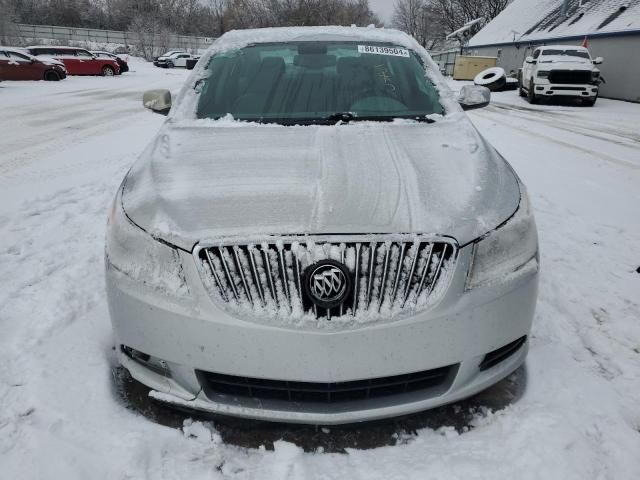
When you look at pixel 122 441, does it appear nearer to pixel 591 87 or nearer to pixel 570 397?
pixel 570 397

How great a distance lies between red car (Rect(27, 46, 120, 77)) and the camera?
2762 cm

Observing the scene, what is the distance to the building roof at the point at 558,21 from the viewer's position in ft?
70.5

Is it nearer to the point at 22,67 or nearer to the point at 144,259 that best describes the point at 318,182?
the point at 144,259

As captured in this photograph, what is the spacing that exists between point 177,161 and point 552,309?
223cm

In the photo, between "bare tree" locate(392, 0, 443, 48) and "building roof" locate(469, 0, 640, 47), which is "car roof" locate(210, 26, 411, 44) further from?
"bare tree" locate(392, 0, 443, 48)

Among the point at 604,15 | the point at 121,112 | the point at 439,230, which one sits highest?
the point at 604,15

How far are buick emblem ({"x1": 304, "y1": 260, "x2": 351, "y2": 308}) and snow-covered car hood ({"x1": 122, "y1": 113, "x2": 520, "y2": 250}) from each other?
0.42ft

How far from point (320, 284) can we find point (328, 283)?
1.0 inches

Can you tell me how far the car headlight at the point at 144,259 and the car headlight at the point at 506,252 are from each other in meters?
1.01

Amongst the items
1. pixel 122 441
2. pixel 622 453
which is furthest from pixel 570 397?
pixel 122 441

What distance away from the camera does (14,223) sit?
4082 millimetres

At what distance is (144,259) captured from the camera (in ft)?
5.57

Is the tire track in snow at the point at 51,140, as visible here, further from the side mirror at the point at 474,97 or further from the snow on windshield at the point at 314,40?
the side mirror at the point at 474,97

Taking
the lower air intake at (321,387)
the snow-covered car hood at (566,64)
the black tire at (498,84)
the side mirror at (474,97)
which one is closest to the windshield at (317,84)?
the side mirror at (474,97)
